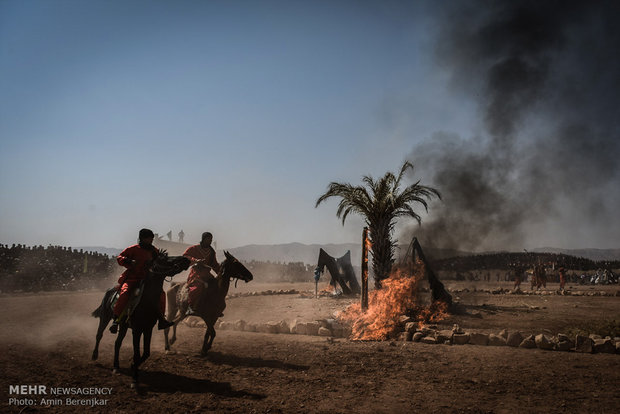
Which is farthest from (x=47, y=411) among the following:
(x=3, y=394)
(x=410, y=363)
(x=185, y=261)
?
(x=410, y=363)

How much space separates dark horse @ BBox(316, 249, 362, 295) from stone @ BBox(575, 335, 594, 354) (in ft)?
50.2

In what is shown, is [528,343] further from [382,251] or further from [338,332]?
[382,251]

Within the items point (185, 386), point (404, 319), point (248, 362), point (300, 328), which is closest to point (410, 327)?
point (404, 319)

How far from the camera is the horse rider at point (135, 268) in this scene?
7.11 meters

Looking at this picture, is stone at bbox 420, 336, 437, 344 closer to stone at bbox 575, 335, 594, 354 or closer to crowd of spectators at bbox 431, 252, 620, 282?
stone at bbox 575, 335, 594, 354

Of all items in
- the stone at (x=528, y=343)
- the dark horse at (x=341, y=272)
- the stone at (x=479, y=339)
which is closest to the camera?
the stone at (x=528, y=343)

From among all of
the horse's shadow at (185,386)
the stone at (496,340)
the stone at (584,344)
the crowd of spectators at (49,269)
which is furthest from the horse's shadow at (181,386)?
the crowd of spectators at (49,269)

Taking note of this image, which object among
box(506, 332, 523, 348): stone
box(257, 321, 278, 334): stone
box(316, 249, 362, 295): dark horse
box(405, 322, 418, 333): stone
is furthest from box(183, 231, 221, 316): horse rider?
box(316, 249, 362, 295): dark horse

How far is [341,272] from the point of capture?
24359mm

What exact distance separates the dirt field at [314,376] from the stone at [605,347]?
30 centimetres

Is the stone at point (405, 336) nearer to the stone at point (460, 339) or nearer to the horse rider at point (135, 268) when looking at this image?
the stone at point (460, 339)

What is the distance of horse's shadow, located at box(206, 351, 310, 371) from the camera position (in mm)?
7593

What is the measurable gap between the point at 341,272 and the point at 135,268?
1835cm

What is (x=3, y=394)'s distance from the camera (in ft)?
18.6
